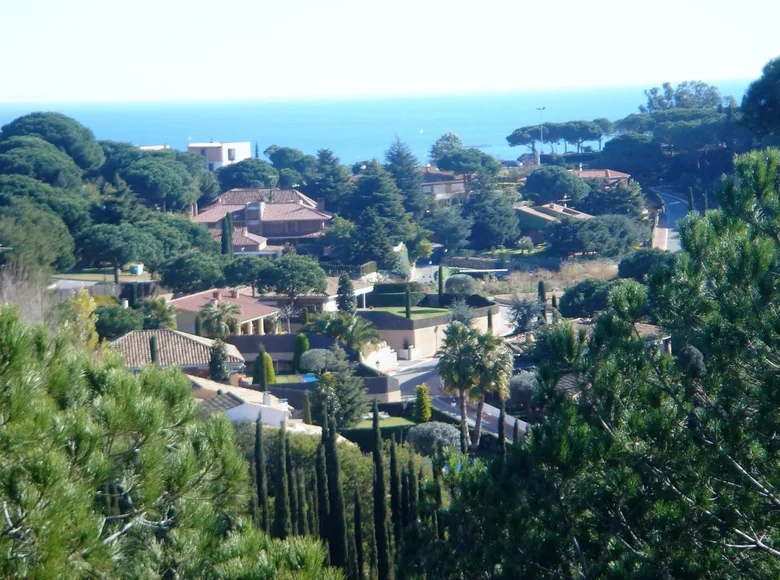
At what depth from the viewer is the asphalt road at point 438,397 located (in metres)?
A: 23.2

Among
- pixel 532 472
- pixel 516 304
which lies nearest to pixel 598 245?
pixel 516 304

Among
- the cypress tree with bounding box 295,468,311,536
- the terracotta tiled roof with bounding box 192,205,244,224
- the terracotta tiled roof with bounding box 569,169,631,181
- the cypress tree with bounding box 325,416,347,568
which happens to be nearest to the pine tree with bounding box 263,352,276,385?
the cypress tree with bounding box 295,468,311,536

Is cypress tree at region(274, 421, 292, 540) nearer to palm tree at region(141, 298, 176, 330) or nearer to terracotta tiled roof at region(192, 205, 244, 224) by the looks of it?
palm tree at region(141, 298, 176, 330)

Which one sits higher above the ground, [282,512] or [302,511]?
[282,512]

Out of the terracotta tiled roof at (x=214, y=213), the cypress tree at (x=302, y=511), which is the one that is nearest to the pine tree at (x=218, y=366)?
the cypress tree at (x=302, y=511)

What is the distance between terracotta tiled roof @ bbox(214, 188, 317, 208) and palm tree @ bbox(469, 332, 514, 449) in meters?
34.2

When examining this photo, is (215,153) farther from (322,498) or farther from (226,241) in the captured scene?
(322,498)

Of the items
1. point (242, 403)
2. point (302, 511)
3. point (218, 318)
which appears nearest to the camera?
point (302, 511)

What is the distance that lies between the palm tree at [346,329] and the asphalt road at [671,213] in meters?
19.8

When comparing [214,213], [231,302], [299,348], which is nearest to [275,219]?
[214,213]

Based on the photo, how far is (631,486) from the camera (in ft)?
20.5

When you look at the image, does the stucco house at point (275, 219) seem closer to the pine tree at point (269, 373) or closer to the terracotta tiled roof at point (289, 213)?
the terracotta tiled roof at point (289, 213)

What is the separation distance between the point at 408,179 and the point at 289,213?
808cm

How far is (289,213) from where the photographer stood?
5078cm
